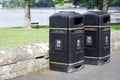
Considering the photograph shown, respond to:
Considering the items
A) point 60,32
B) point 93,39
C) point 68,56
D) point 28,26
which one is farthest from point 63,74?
point 28,26

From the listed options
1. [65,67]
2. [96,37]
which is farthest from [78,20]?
[65,67]

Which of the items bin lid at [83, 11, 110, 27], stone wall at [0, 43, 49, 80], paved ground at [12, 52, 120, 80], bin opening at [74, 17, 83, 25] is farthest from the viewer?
bin lid at [83, 11, 110, 27]

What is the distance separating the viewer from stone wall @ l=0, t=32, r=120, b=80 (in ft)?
22.6

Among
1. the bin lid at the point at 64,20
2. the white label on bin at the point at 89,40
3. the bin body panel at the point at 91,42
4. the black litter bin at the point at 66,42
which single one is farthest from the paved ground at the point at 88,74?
the bin lid at the point at 64,20

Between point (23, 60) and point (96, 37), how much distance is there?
2.25 metres

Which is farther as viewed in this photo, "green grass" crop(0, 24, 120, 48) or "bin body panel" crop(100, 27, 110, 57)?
"green grass" crop(0, 24, 120, 48)

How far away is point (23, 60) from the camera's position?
287 inches

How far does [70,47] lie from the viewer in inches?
301

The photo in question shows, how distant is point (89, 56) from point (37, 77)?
2001 millimetres

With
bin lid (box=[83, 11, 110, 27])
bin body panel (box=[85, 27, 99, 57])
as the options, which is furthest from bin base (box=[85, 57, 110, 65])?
bin lid (box=[83, 11, 110, 27])

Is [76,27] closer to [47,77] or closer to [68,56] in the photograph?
[68,56]

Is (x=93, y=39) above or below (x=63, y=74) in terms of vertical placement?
above

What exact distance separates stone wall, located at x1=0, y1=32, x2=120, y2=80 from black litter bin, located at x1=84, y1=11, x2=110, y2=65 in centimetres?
122

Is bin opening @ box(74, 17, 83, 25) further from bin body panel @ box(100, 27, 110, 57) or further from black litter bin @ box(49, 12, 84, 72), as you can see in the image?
bin body panel @ box(100, 27, 110, 57)
